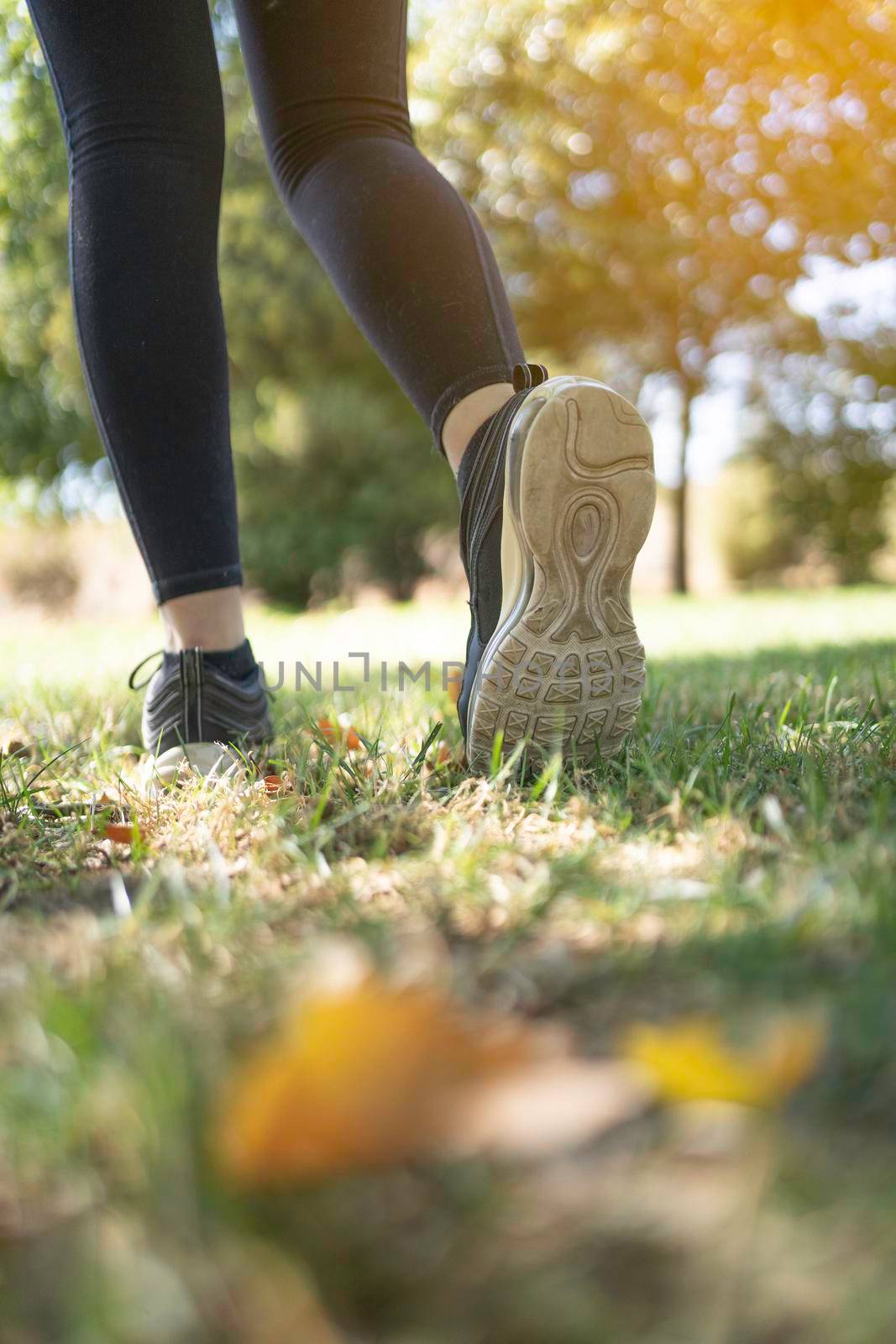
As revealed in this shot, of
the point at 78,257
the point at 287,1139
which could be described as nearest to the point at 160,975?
the point at 287,1139

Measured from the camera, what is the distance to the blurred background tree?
413 inches

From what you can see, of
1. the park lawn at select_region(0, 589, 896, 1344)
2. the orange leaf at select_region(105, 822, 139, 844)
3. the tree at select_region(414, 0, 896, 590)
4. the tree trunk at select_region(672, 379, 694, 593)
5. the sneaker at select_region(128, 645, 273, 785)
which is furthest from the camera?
the tree trunk at select_region(672, 379, 694, 593)

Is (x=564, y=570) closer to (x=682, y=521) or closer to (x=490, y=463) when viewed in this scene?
(x=490, y=463)

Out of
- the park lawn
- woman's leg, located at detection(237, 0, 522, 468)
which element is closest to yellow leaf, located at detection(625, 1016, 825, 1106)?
the park lawn

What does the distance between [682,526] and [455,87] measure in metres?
5.99

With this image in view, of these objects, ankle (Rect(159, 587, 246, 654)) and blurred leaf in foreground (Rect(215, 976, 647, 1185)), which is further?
ankle (Rect(159, 587, 246, 654))

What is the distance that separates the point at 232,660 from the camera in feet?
4.71

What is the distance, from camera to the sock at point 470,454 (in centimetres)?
130

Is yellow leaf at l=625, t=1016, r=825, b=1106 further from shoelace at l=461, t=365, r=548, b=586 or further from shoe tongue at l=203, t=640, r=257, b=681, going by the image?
shoe tongue at l=203, t=640, r=257, b=681

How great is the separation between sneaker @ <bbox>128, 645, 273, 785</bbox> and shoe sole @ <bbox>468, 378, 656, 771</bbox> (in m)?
0.36

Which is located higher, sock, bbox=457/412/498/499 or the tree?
the tree

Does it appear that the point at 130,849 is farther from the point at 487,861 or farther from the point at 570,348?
the point at 570,348

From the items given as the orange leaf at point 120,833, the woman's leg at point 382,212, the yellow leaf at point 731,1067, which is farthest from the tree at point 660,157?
the yellow leaf at point 731,1067

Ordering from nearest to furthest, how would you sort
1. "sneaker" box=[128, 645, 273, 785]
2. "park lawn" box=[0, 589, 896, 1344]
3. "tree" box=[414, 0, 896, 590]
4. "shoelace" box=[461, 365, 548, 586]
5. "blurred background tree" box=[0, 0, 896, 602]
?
"park lawn" box=[0, 589, 896, 1344] → "shoelace" box=[461, 365, 548, 586] → "sneaker" box=[128, 645, 273, 785] → "blurred background tree" box=[0, 0, 896, 602] → "tree" box=[414, 0, 896, 590]
